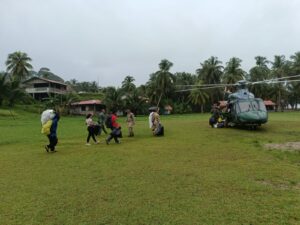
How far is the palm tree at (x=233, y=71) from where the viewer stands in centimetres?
6058

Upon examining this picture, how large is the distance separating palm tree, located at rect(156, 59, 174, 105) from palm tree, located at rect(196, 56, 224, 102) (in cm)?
745

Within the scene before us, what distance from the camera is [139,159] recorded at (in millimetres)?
9391

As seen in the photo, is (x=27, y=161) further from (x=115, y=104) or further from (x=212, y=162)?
(x=115, y=104)

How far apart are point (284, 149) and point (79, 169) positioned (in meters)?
7.13

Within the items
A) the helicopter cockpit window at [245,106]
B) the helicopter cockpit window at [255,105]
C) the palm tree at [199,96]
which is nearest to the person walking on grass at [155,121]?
the helicopter cockpit window at [245,106]

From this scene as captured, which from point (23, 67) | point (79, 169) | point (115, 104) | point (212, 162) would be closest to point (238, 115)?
point (212, 162)

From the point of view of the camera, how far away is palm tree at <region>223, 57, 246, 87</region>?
60.6 m

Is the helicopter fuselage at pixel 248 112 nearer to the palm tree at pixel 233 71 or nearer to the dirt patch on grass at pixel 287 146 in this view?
the dirt patch on grass at pixel 287 146

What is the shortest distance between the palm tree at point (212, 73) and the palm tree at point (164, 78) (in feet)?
24.4

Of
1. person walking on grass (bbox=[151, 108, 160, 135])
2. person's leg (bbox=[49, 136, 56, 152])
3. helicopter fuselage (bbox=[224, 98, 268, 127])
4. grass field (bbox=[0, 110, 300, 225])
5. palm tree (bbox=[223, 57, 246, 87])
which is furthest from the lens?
palm tree (bbox=[223, 57, 246, 87])

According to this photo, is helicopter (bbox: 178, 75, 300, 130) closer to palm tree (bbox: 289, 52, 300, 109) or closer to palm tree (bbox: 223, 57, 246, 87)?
palm tree (bbox: 223, 57, 246, 87)

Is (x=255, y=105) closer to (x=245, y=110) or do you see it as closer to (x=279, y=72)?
(x=245, y=110)

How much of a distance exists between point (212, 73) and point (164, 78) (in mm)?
10458

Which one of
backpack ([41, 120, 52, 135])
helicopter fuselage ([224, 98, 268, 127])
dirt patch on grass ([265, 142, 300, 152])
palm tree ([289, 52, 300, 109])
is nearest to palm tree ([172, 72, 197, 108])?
palm tree ([289, 52, 300, 109])
